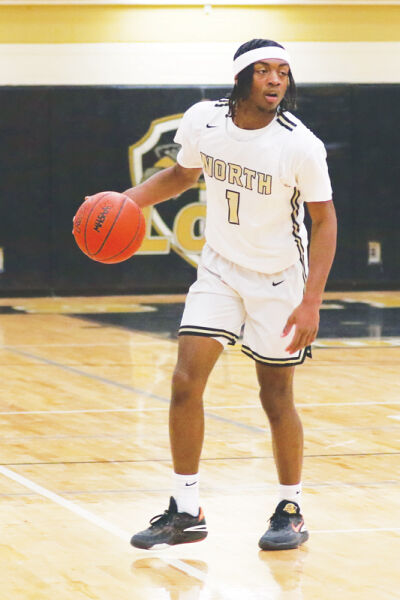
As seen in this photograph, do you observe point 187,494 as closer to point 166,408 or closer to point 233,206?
point 233,206

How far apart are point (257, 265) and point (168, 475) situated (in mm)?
1540

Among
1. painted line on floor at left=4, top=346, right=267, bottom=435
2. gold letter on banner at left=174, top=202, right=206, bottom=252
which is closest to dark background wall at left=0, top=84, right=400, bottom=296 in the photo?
gold letter on banner at left=174, top=202, right=206, bottom=252

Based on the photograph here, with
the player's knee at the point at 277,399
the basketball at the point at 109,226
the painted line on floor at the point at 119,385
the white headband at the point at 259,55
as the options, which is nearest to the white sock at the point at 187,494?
the player's knee at the point at 277,399

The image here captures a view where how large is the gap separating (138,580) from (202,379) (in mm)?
783

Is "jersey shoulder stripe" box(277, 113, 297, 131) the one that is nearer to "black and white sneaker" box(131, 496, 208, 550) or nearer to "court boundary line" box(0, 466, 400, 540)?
"black and white sneaker" box(131, 496, 208, 550)

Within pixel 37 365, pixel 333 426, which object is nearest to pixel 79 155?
pixel 37 365

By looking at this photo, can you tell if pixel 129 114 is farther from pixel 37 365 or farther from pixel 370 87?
pixel 37 365

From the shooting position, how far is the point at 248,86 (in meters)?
4.69

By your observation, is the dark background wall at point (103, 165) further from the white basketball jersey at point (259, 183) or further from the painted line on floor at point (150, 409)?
the white basketball jersey at point (259, 183)

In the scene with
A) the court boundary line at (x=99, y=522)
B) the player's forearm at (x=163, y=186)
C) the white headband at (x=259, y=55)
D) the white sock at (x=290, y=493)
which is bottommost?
the court boundary line at (x=99, y=522)

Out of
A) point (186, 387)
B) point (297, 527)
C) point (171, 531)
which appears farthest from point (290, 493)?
point (186, 387)

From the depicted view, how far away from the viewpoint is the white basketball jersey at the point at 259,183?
4.61m

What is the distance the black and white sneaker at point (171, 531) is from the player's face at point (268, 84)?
147 centimetres

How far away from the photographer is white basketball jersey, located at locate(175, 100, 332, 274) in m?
4.61
